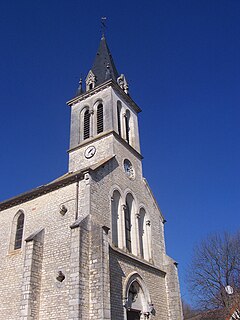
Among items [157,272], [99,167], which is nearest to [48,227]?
[99,167]

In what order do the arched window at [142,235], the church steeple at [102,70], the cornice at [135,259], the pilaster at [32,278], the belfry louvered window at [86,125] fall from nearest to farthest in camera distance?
the pilaster at [32,278] → the cornice at [135,259] → the arched window at [142,235] → the belfry louvered window at [86,125] → the church steeple at [102,70]

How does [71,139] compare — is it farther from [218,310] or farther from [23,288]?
[218,310]

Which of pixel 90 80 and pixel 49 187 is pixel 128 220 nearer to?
pixel 49 187

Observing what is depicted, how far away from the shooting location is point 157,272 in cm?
1934

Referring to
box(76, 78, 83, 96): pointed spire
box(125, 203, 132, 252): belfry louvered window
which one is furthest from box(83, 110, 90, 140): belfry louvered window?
box(125, 203, 132, 252): belfry louvered window

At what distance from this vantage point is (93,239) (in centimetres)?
1452

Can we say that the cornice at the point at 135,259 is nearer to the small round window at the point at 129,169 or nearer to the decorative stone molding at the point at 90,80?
the small round window at the point at 129,169

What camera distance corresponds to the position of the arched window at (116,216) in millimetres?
17117

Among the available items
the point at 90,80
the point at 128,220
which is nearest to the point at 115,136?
the point at 128,220

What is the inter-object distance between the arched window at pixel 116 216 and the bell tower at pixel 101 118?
105 inches

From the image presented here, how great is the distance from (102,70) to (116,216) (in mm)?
13606

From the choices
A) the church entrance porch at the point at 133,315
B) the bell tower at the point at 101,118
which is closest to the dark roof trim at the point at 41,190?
the bell tower at the point at 101,118

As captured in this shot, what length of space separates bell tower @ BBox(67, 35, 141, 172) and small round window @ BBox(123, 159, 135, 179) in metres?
1.19

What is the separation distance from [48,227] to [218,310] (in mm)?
16539
